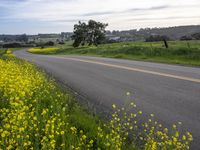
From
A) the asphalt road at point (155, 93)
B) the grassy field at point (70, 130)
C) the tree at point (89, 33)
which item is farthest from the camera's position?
the tree at point (89, 33)

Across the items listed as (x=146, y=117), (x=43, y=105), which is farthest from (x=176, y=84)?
(x=43, y=105)

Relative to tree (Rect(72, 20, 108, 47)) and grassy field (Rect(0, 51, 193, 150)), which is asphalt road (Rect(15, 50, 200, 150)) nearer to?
grassy field (Rect(0, 51, 193, 150))

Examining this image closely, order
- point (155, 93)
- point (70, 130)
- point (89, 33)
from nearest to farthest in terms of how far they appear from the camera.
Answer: point (70, 130) < point (155, 93) < point (89, 33)

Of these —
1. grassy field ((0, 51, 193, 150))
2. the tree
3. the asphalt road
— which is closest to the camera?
grassy field ((0, 51, 193, 150))

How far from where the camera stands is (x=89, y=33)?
88500mm

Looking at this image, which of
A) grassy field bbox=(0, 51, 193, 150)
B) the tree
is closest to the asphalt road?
grassy field bbox=(0, 51, 193, 150)

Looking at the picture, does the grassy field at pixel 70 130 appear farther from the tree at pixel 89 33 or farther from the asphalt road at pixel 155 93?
the tree at pixel 89 33

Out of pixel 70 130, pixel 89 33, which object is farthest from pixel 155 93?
pixel 89 33

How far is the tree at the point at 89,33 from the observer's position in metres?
87.8

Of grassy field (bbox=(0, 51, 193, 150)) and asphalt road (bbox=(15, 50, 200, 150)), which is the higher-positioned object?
grassy field (bbox=(0, 51, 193, 150))

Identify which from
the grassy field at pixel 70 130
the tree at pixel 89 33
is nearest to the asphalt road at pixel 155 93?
the grassy field at pixel 70 130

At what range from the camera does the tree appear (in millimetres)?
87750

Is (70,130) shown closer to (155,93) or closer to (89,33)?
(155,93)

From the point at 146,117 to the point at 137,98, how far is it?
1954 mm
